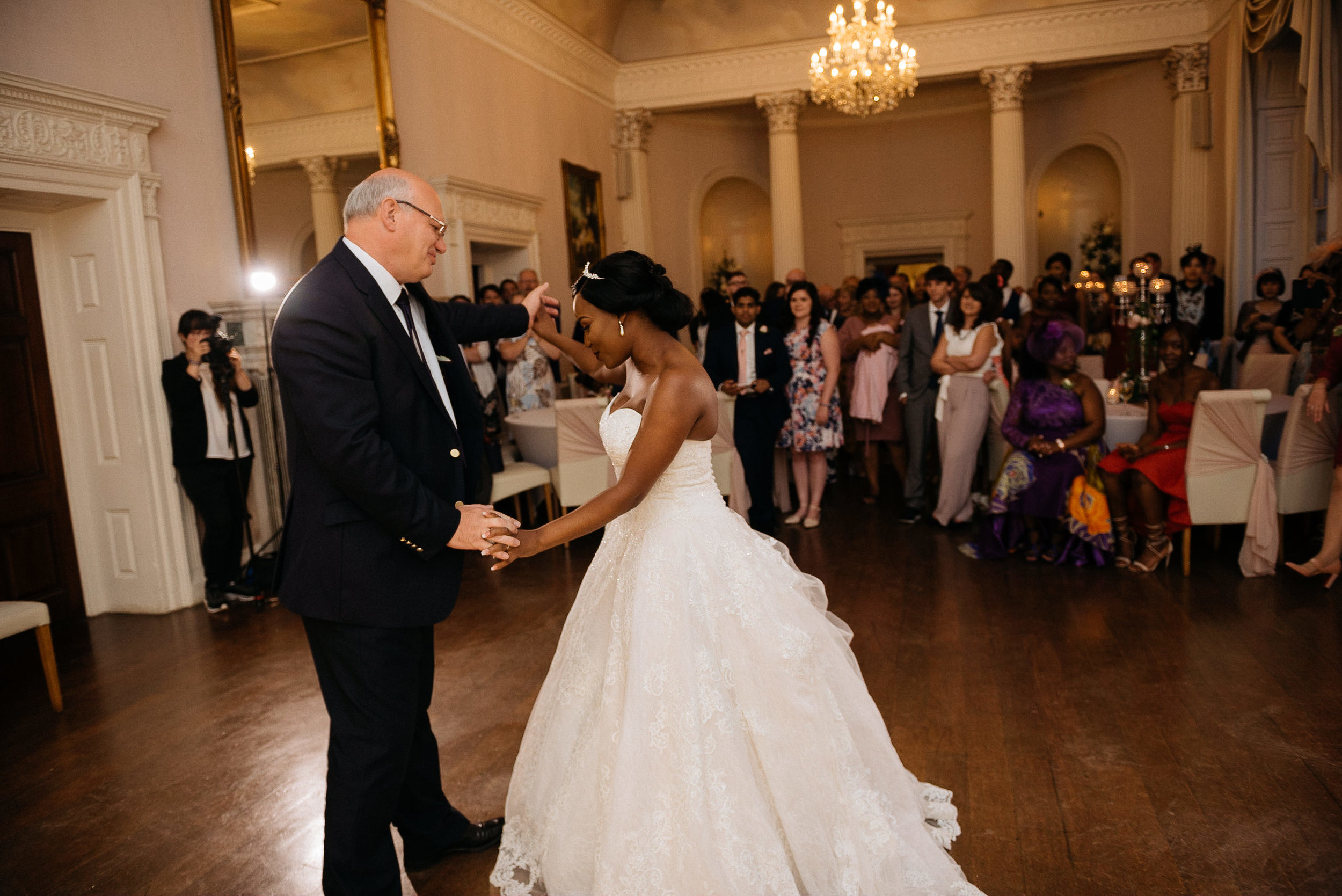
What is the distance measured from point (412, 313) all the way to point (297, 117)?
4964 mm

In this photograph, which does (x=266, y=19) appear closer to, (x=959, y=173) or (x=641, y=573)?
(x=641, y=573)

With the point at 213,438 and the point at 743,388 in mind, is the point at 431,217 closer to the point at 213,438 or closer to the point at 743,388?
the point at 213,438

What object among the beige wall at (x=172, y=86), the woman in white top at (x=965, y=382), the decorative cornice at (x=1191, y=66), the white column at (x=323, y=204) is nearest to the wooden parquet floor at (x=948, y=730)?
the woman in white top at (x=965, y=382)

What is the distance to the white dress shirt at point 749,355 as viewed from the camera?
619cm

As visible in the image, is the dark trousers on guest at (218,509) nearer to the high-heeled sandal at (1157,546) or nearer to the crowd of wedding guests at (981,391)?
the crowd of wedding guests at (981,391)

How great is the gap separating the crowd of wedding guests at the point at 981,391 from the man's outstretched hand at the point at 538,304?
71 cm

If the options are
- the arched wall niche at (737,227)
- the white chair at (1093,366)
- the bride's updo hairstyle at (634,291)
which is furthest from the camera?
the arched wall niche at (737,227)

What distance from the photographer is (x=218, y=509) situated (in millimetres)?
5270

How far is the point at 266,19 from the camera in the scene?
20.0ft

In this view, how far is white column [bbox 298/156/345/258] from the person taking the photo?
634 cm

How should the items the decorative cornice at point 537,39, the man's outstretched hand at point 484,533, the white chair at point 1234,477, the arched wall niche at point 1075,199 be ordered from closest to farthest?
the man's outstretched hand at point 484,533, the white chair at point 1234,477, the decorative cornice at point 537,39, the arched wall niche at point 1075,199

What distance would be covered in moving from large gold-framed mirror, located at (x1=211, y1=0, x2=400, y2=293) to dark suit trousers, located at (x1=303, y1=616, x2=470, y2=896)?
393 cm

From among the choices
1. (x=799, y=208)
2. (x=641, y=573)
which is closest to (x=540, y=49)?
(x=799, y=208)


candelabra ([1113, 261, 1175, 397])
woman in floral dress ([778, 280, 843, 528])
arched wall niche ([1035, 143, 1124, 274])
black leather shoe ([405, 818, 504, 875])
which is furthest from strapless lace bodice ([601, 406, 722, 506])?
arched wall niche ([1035, 143, 1124, 274])
